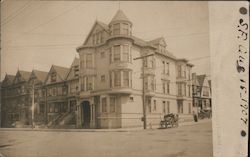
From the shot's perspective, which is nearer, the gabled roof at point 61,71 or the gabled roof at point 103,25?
the gabled roof at point 103,25

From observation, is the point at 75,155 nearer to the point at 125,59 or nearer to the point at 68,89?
the point at 68,89

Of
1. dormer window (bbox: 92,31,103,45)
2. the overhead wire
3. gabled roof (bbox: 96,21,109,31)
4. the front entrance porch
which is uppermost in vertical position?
the overhead wire

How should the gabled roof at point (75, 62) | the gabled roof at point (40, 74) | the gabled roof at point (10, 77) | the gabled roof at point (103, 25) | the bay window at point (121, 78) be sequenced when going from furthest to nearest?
the gabled roof at point (10, 77), the gabled roof at point (40, 74), the gabled roof at point (75, 62), the gabled roof at point (103, 25), the bay window at point (121, 78)

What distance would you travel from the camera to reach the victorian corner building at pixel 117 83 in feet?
5.81

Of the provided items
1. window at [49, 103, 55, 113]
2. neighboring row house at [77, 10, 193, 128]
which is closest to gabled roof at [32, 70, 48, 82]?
window at [49, 103, 55, 113]

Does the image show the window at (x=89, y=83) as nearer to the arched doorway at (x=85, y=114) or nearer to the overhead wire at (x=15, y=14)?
the arched doorway at (x=85, y=114)

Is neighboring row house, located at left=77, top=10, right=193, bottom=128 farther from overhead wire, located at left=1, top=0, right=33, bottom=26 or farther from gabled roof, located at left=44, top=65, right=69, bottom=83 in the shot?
overhead wire, located at left=1, top=0, right=33, bottom=26

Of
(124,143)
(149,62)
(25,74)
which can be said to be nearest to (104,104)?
(124,143)

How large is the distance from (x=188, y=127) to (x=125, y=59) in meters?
0.56

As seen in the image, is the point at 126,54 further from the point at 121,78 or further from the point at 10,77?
the point at 10,77

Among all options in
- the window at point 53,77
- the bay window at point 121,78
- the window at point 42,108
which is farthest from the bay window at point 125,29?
the window at point 42,108

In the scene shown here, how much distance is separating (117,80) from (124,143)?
0.39 m

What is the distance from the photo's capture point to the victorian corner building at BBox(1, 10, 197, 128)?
177cm

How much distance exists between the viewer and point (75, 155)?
6.53ft
